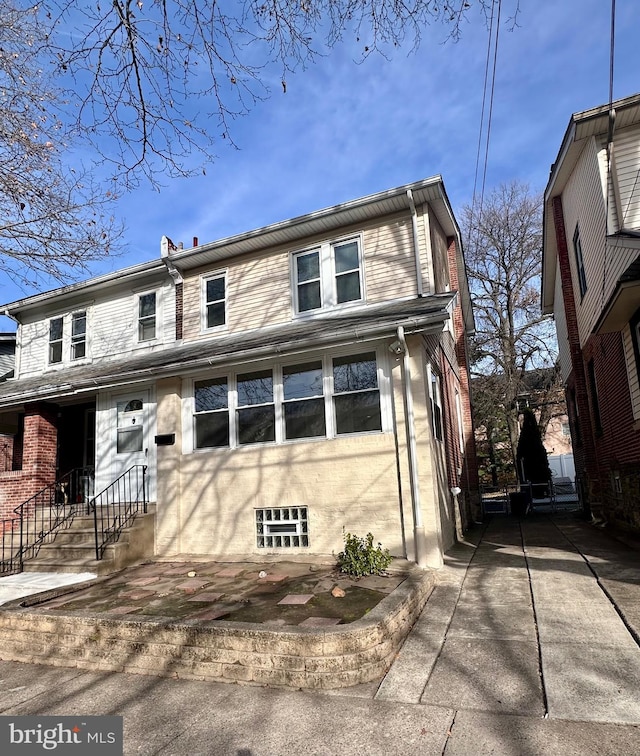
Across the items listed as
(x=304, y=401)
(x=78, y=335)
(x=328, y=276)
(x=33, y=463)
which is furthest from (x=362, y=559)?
(x=78, y=335)

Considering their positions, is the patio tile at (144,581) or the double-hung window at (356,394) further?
the double-hung window at (356,394)

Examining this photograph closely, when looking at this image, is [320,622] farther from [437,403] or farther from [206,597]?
[437,403]

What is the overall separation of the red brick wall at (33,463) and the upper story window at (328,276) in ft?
20.7

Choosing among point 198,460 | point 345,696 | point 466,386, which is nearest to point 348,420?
point 198,460

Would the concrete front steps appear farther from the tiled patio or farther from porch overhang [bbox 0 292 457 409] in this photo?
porch overhang [bbox 0 292 457 409]

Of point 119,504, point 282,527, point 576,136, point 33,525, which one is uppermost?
point 576,136

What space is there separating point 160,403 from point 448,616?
6.58 m

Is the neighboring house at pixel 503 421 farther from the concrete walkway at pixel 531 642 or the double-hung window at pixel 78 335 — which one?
the double-hung window at pixel 78 335

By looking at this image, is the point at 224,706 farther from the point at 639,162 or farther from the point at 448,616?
the point at 639,162

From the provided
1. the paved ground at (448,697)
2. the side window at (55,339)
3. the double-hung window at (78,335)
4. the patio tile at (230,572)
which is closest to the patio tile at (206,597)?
the patio tile at (230,572)

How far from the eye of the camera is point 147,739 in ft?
11.4

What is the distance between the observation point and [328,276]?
31.8 feet

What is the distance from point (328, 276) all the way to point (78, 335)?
7.00m

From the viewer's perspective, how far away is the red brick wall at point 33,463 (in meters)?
10.8
